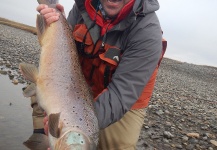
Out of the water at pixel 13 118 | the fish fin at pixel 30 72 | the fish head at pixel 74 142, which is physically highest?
the fish fin at pixel 30 72

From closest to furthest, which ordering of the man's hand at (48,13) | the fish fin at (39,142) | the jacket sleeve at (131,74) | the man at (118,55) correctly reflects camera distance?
the fish fin at (39,142), the jacket sleeve at (131,74), the man at (118,55), the man's hand at (48,13)

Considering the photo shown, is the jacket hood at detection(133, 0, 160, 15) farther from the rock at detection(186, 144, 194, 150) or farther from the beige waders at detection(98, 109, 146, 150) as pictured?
the rock at detection(186, 144, 194, 150)

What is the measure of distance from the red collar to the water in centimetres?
217

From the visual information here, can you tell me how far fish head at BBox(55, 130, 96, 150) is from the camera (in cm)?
264

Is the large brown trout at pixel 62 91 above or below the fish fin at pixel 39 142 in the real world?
above

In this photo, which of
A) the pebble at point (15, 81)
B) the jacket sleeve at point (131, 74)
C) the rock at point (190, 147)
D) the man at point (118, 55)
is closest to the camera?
the jacket sleeve at point (131, 74)

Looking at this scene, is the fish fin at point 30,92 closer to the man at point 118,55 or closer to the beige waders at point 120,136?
the man at point 118,55

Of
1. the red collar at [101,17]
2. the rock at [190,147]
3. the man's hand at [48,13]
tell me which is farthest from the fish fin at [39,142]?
the rock at [190,147]

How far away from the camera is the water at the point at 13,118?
182 inches

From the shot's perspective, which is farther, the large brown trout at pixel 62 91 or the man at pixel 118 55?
the man at pixel 118 55

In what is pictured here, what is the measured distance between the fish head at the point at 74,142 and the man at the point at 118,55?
0.59m

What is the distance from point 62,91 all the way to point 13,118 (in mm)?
2676

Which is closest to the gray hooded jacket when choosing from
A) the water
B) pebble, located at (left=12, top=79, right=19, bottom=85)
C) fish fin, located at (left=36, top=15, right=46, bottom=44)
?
fish fin, located at (left=36, top=15, right=46, bottom=44)

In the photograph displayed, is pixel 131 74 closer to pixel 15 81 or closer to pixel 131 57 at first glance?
pixel 131 57
